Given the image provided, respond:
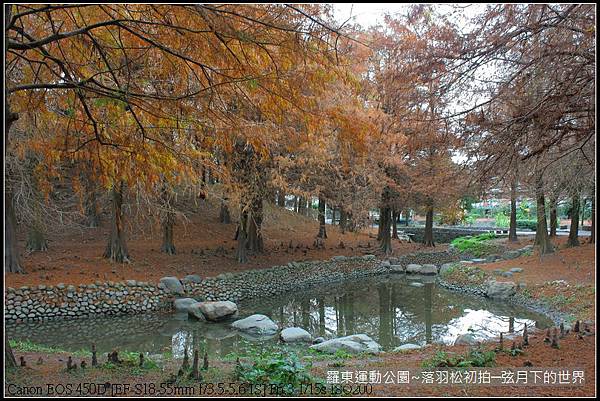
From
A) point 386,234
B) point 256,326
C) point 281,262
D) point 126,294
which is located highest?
point 386,234

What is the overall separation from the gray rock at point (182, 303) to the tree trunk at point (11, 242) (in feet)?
12.5

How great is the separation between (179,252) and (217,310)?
16.7 feet

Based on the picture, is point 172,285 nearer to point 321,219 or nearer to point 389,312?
point 389,312

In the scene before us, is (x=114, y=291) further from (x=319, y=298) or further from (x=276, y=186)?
(x=319, y=298)

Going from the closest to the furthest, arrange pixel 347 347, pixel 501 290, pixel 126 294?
pixel 347 347, pixel 126 294, pixel 501 290

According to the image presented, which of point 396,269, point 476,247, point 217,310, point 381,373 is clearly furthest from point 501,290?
point 476,247

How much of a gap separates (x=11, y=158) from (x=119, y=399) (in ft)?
26.5

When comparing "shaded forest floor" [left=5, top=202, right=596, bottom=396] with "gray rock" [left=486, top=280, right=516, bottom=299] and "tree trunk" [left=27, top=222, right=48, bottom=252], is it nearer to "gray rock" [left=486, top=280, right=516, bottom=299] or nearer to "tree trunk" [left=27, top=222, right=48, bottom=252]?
"tree trunk" [left=27, top=222, right=48, bottom=252]

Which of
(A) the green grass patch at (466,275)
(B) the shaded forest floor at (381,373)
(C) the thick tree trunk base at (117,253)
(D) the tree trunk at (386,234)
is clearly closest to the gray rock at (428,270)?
(A) the green grass patch at (466,275)

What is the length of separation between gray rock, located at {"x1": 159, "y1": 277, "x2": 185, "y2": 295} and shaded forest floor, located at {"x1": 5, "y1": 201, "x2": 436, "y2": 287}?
0.41 meters

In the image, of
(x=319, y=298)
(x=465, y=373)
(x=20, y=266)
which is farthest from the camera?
(x=319, y=298)

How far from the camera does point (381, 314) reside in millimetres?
11961

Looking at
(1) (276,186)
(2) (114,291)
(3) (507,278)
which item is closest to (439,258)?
(3) (507,278)

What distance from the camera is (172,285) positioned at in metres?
11.9
